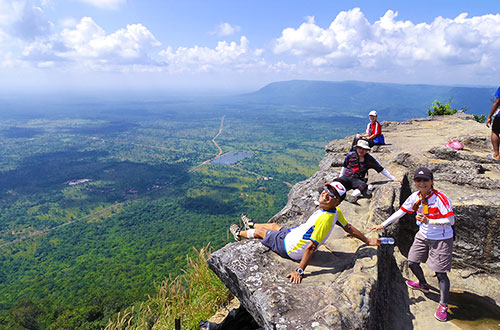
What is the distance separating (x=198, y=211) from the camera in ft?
232

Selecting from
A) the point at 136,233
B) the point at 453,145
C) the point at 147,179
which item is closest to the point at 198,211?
the point at 136,233

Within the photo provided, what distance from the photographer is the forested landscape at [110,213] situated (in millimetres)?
33969

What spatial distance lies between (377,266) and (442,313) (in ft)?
5.50

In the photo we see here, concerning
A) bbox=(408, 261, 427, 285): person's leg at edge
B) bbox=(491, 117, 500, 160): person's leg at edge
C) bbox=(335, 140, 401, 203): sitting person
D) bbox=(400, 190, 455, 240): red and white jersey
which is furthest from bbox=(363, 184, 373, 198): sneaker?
bbox=(491, 117, 500, 160): person's leg at edge

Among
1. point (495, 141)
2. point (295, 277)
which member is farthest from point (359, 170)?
point (295, 277)

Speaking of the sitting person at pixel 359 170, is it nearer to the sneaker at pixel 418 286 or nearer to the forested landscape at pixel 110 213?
the sneaker at pixel 418 286

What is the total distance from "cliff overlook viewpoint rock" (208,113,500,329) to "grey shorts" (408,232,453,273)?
0.61 metres

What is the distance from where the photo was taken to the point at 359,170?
7613 mm

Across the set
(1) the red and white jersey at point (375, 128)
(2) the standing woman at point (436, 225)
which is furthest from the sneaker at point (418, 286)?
(1) the red and white jersey at point (375, 128)

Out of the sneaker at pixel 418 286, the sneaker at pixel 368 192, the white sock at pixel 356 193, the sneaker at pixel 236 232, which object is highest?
the white sock at pixel 356 193

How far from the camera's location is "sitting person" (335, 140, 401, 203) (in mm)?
7277

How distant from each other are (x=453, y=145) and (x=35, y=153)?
182372 mm

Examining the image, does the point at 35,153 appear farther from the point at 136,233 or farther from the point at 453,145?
the point at 453,145

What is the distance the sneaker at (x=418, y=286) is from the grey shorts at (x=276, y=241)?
9.35ft
